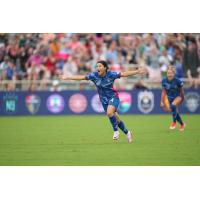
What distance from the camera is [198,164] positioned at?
11.7 meters

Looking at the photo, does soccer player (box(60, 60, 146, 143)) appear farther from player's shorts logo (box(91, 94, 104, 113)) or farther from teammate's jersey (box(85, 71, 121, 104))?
player's shorts logo (box(91, 94, 104, 113))

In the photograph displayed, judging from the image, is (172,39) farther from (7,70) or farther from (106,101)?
(106,101)

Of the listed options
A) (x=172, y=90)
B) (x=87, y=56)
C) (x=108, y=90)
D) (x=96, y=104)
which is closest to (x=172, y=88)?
(x=172, y=90)

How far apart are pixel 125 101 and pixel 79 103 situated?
1.48m

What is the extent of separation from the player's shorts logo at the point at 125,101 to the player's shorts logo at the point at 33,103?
104 inches

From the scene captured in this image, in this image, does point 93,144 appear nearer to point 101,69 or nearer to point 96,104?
point 101,69

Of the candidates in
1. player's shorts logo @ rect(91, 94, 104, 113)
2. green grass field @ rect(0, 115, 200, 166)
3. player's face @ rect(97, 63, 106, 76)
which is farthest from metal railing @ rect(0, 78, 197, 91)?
player's face @ rect(97, 63, 106, 76)

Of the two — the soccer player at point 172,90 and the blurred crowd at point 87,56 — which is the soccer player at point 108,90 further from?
the blurred crowd at point 87,56

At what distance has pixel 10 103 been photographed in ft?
71.9

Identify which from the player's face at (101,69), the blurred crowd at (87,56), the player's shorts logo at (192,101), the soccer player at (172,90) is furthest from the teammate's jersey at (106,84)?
the player's shorts logo at (192,101)

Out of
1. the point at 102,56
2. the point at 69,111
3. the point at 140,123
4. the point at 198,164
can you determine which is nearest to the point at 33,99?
the point at 69,111

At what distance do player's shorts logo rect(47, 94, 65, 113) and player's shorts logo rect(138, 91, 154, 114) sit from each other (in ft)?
8.17

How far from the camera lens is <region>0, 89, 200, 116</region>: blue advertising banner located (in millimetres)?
21969

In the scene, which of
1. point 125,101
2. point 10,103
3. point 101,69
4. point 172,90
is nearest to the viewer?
point 101,69
